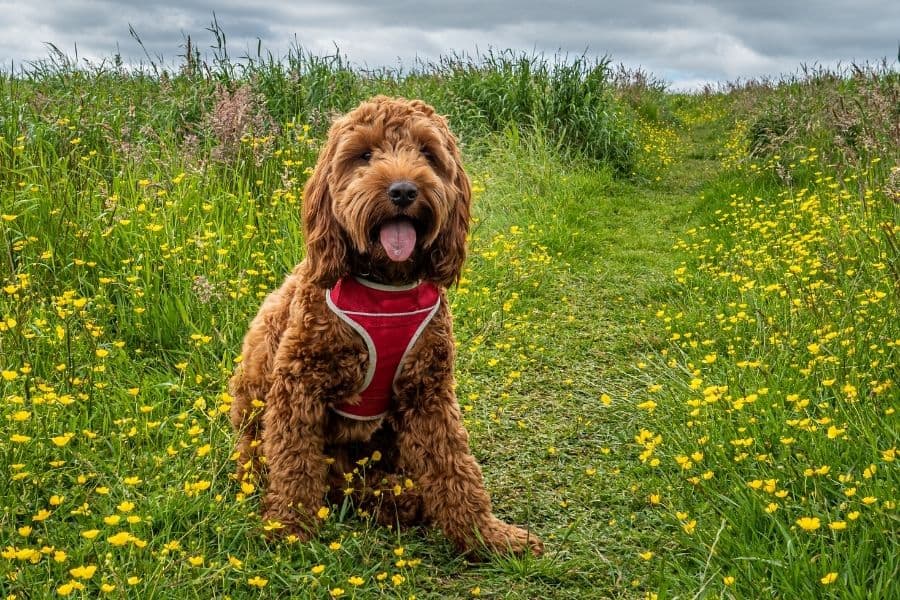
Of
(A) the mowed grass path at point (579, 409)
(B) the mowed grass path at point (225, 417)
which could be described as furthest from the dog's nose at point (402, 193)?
(A) the mowed grass path at point (579, 409)

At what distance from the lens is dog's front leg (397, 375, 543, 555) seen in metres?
3.14

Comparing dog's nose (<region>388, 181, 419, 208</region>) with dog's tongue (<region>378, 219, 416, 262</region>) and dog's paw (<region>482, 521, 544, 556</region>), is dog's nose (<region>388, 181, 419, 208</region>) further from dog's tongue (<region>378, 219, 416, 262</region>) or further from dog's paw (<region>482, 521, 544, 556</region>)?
dog's paw (<region>482, 521, 544, 556</region>)

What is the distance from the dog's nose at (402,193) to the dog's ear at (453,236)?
11.5 inches

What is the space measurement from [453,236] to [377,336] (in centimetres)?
53

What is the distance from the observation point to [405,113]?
9.98 feet

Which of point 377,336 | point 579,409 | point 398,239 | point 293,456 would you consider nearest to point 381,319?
point 377,336

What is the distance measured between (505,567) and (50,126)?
5068 mm

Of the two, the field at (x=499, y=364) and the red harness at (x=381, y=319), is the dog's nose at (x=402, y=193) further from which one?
the field at (x=499, y=364)

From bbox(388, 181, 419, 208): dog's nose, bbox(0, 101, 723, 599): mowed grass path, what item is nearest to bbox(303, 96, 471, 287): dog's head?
bbox(388, 181, 419, 208): dog's nose

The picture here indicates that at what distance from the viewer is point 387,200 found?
9.25ft

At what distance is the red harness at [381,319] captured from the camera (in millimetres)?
3000

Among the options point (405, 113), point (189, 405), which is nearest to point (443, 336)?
point (405, 113)

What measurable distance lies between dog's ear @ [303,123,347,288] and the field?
28.8 inches

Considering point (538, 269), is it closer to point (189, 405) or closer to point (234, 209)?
point (234, 209)
